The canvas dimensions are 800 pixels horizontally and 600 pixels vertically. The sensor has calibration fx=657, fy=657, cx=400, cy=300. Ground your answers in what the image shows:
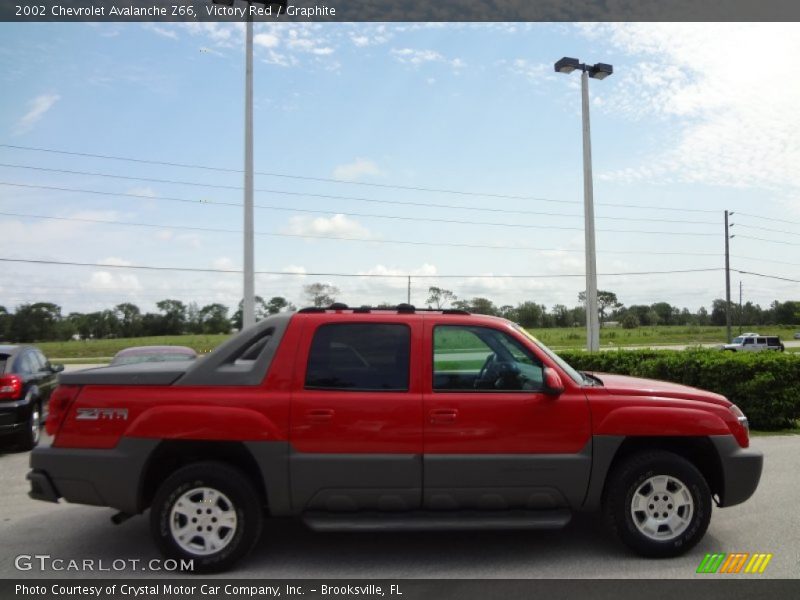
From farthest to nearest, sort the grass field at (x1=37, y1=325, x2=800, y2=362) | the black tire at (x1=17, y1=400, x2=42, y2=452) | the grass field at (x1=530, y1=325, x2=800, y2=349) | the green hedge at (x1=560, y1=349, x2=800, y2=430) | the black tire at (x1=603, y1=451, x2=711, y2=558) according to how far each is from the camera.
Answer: the grass field at (x1=530, y1=325, x2=800, y2=349)
the grass field at (x1=37, y1=325, x2=800, y2=362)
the green hedge at (x1=560, y1=349, x2=800, y2=430)
the black tire at (x1=17, y1=400, x2=42, y2=452)
the black tire at (x1=603, y1=451, x2=711, y2=558)

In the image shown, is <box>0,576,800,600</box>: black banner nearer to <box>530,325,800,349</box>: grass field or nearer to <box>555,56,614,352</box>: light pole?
<box>555,56,614,352</box>: light pole

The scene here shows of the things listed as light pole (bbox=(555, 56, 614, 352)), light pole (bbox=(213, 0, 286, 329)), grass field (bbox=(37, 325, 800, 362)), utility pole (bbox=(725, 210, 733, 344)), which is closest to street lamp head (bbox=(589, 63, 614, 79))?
light pole (bbox=(555, 56, 614, 352))

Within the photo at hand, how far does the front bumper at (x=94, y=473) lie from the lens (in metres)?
4.54

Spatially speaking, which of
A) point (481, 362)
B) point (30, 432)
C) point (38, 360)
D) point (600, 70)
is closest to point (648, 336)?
point (600, 70)

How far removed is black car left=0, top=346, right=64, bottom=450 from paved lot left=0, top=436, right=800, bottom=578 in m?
3.05

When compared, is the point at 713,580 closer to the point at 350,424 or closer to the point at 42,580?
the point at 350,424

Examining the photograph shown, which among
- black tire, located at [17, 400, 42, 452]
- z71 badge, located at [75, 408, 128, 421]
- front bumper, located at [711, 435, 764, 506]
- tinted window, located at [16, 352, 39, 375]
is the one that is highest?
tinted window, located at [16, 352, 39, 375]

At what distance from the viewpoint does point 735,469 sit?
4871mm

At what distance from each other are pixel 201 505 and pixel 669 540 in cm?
333

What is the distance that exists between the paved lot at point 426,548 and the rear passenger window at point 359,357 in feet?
4.14

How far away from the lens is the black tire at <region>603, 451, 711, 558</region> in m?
4.72

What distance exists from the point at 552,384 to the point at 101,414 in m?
3.17

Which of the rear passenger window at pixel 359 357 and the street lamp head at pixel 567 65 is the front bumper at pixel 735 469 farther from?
the street lamp head at pixel 567 65

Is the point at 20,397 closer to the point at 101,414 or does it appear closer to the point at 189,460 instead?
the point at 101,414
